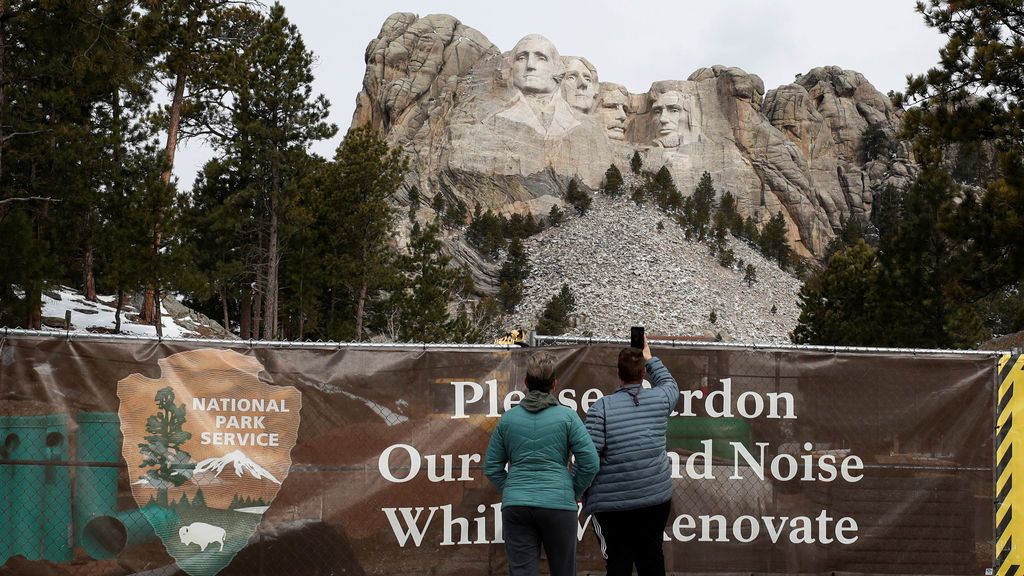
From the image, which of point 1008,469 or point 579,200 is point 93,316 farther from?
point 579,200

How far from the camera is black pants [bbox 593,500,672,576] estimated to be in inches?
208

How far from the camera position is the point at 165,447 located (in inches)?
251

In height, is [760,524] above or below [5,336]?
below

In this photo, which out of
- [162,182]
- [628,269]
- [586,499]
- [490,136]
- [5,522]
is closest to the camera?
[586,499]

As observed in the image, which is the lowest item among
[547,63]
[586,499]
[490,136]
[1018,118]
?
[586,499]

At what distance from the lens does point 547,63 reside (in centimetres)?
12431

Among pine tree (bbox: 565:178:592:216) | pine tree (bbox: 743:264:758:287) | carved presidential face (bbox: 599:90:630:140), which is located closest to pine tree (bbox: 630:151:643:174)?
carved presidential face (bbox: 599:90:630:140)

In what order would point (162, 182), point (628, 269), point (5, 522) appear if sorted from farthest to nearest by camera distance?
point (628, 269), point (162, 182), point (5, 522)

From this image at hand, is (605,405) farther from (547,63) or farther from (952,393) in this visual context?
(547,63)

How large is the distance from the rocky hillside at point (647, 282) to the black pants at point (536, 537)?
8126 cm

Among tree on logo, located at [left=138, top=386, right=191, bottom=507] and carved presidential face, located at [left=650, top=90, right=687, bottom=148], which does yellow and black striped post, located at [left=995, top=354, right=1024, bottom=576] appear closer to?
tree on logo, located at [left=138, top=386, right=191, bottom=507]

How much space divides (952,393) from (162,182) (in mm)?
25132

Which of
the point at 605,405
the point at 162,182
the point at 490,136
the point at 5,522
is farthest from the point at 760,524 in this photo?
the point at 490,136

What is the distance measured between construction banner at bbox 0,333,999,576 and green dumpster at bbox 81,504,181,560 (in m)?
0.01
